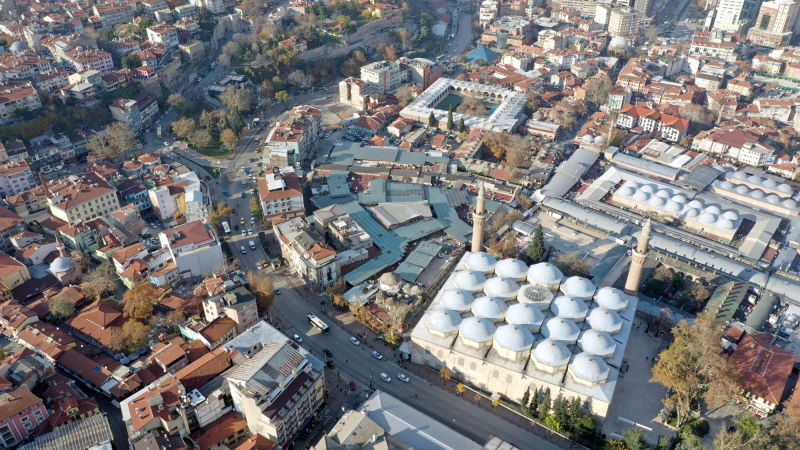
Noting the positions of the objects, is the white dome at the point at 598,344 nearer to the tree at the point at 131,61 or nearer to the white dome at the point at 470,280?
the white dome at the point at 470,280

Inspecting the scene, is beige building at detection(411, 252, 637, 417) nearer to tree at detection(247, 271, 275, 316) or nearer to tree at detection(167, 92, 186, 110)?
tree at detection(247, 271, 275, 316)

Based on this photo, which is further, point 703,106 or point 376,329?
point 703,106

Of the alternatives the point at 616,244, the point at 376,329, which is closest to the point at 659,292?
the point at 616,244

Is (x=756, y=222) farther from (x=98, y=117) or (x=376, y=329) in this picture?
(x=98, y=117)

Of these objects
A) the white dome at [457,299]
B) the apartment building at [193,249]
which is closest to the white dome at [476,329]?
the white dome at [457,299]

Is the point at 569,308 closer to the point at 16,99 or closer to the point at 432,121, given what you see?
the point at 432,121

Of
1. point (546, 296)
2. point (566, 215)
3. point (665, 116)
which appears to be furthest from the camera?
point (665, 116)

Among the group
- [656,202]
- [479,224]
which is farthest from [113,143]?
[656,202]
